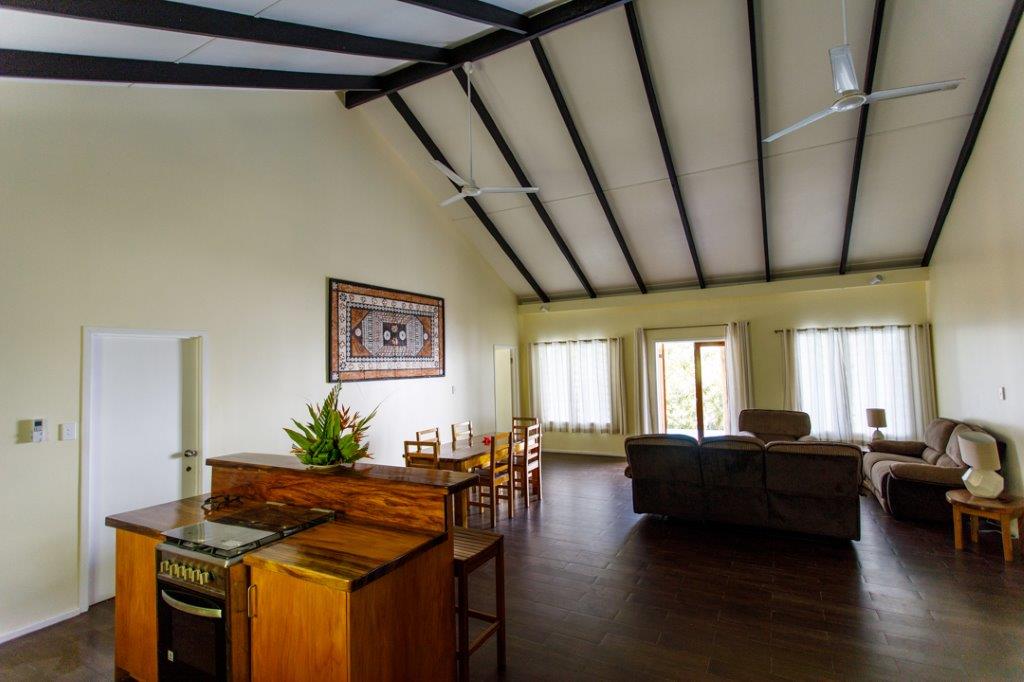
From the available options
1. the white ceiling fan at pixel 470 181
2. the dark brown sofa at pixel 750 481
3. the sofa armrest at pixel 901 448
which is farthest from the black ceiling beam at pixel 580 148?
the sofa armrest at pixel 901 448

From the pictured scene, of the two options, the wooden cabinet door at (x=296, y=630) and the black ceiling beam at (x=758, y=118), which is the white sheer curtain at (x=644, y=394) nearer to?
the black ceiling beam at (x=758, y=118)

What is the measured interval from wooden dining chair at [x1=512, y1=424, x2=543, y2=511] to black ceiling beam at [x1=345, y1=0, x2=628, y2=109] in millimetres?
3944

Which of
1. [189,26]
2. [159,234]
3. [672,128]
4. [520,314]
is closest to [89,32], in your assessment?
[189,26]

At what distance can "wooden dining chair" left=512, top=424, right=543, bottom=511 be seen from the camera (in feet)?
18.1

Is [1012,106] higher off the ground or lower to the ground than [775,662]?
higher

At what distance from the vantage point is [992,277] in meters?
4.54

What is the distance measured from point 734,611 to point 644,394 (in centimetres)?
535

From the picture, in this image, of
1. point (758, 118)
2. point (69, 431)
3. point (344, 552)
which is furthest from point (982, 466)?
point (69, 431)

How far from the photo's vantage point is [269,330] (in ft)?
15.7

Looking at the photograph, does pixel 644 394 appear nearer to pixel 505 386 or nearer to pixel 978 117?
pixel 505 386

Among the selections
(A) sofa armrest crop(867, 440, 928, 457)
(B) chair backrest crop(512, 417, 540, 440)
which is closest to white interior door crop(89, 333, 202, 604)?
(B) chair backrest crop(512, 417, 540, 440)

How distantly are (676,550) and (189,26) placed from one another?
5.05m

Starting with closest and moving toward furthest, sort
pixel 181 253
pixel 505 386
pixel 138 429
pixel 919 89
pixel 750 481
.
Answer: pixel 919 89, pixel 138 429, pixel 181 253, pixel 750 481, pixel 505 386

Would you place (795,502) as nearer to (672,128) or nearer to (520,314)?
(672,128)
